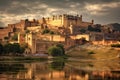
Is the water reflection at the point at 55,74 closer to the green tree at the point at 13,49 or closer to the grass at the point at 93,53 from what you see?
the green tree at the point at 13,49

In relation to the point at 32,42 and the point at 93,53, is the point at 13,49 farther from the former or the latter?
the point at 93,53

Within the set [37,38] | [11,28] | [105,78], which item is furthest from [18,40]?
[105,78]

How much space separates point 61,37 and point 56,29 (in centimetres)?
866

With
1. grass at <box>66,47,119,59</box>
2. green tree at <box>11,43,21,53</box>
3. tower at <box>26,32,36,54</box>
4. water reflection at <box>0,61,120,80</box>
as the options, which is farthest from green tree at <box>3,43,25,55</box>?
water reflection at <box>0,61,120,80</box>

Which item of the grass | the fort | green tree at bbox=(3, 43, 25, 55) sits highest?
the fort

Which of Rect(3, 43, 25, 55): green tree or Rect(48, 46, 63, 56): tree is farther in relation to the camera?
Rect(48, 46, 63, 56): tree

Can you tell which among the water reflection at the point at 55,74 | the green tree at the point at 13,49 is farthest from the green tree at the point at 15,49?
the water reflection at the point at 55,74

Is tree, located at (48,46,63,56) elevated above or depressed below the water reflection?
below

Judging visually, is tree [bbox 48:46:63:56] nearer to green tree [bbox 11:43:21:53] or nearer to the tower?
the tower

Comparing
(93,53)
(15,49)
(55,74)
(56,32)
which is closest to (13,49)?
(15,49)

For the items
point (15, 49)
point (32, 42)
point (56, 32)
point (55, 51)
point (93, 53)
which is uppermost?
A: point (56, 32)

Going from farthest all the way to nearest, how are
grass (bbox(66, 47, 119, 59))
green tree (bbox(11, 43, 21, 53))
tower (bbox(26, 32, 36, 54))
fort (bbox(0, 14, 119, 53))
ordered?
fort (bbox(0, 14, 119, 53))
tower (bbox(26, 32, 36, 54))
grass (bbox(66, 47, 119, 59))
green tree (bbox(11, 43, 21, 53))

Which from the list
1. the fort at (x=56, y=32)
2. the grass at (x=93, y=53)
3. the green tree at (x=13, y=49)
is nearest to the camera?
the green tree at (x=13, y=49)

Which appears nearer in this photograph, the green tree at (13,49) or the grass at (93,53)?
the green tree at (13,49)
